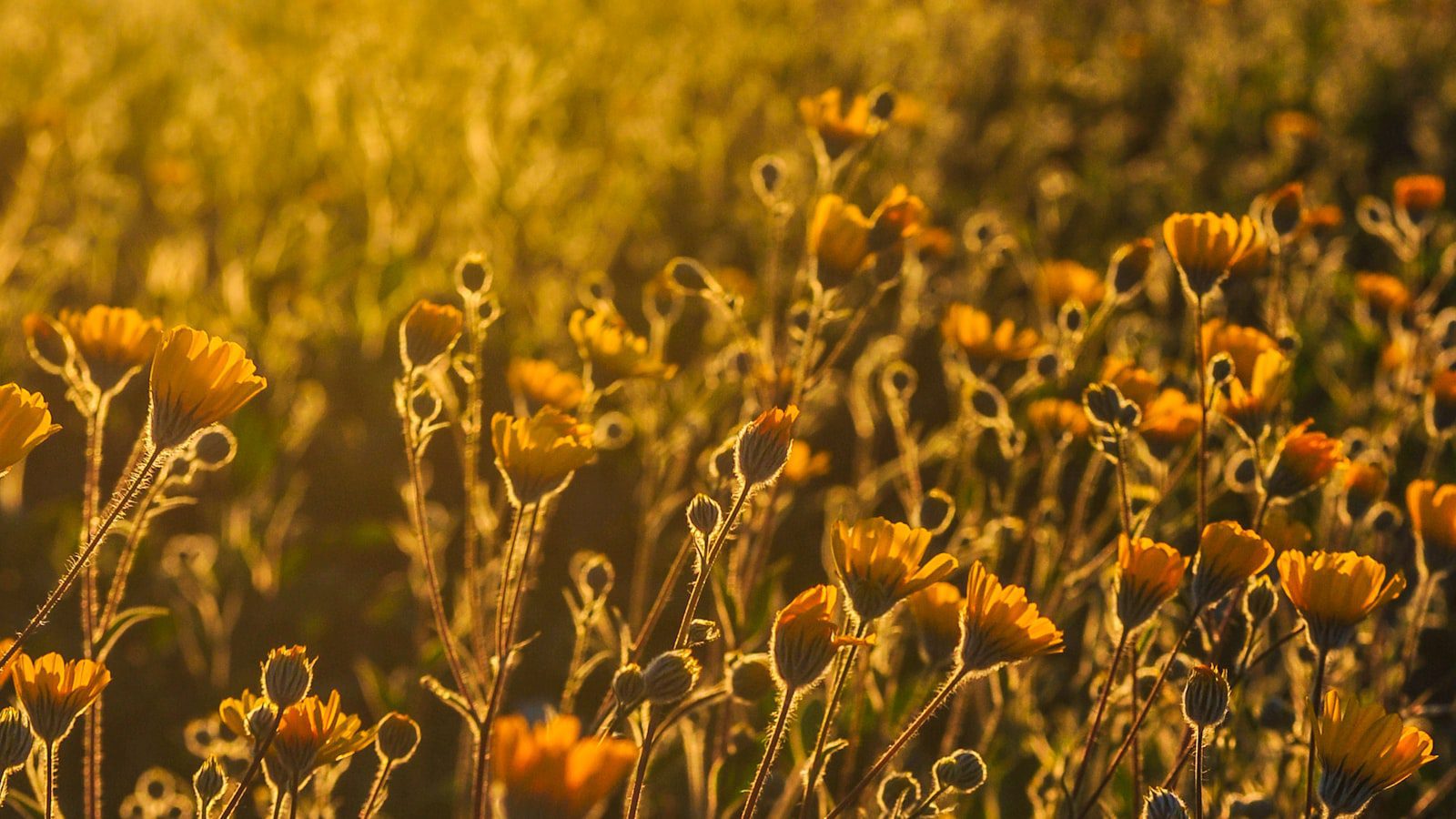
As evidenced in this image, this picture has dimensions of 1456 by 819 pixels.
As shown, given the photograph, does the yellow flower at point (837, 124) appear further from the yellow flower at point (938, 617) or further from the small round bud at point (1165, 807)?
the small round bud at point (1165, 807)

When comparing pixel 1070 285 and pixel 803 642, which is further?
pixel 1070 285

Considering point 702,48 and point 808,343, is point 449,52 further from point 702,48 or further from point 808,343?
point 808,343


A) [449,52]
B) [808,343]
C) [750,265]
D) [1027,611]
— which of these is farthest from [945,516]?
[449,52]

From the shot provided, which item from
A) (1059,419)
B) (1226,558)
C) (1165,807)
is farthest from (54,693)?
(1059,419)

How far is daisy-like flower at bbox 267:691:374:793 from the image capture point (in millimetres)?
1068

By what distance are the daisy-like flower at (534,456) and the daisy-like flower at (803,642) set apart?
0.87 feet

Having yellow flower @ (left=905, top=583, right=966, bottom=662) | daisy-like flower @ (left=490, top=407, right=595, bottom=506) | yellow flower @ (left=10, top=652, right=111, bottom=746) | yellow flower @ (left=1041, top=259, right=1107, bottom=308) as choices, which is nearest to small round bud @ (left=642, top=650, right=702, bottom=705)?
daisy-like flower @ (left=490, top=407, right=595, bottom=506)

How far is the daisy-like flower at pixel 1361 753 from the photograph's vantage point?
1.05 metres

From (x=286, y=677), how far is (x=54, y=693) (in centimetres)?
20

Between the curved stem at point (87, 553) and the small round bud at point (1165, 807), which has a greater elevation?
the curved stem at point (87, 553)

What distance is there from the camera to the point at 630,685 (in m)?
1.05

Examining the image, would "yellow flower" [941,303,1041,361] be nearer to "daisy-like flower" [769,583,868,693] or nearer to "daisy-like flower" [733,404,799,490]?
"daisy-like flower" [733,404,799,490]

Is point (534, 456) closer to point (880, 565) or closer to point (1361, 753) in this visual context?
point (880, 565)

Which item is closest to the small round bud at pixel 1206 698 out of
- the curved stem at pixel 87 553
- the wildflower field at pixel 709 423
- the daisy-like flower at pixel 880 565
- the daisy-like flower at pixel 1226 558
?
the wildflower field at pixel 709 423
